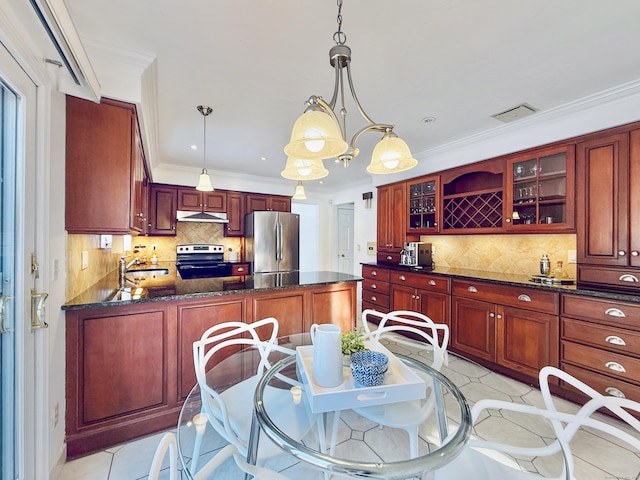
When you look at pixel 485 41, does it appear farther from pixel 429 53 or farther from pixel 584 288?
pixel 584 288

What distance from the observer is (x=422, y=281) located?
139 inches

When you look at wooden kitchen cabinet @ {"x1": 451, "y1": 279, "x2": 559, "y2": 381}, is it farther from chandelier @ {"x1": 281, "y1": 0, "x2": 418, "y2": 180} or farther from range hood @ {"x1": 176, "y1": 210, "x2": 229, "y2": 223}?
range hood @ {"x1": 176, "y1": 210, "x2": 229, "y2": 223}

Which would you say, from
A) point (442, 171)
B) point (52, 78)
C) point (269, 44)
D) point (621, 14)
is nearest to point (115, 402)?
point (52, 78)

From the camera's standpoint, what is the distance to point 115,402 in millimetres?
1779

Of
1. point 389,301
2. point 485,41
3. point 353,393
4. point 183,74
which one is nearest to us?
point 353,393

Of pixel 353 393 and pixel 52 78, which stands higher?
pixel 52 78

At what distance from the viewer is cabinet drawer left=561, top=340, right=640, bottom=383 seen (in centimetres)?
201

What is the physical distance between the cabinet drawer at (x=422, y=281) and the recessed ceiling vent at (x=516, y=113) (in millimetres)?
1757

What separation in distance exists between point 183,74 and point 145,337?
75.1 inches

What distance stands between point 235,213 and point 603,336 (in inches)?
198

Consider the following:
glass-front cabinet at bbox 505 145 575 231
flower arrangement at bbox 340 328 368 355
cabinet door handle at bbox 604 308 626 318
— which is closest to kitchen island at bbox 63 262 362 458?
flower arrangement at bbox 340 328 368 355

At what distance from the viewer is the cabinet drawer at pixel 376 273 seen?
4059 millimetres

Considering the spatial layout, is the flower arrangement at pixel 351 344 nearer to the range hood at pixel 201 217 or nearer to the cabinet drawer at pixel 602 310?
the cabinet drawer at pixel 602 310

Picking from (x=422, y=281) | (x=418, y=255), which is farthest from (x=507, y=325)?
(x=418, y=255)
